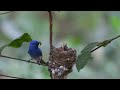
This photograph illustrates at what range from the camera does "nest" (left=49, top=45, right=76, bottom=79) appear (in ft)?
3.76

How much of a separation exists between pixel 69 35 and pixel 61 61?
5.39 feet

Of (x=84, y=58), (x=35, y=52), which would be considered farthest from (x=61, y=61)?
(x=84, y=58)

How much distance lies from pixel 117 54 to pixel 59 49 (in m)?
1.35

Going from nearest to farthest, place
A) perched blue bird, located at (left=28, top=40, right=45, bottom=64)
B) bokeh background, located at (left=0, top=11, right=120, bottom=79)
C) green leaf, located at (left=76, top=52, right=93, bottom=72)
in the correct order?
green leaf, located at (left=76, top=52, right=93, bottom=72) < perched blue bird, located at (left=28, top=40, right=45, bottom=64) < bokeh background, located at (left=0, top=11, right=120, bottom=79)

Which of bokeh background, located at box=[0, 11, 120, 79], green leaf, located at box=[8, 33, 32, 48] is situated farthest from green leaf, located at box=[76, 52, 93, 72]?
bokeh background, located at box=[0, 11, 120, 79]

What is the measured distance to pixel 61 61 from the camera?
4.11 ft

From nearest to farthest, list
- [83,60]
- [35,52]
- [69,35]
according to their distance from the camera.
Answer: [83,60] < [35,52] < [69,35]

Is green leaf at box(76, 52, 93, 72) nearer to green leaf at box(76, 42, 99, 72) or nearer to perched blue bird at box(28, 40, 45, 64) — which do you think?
green leaf at box(76, 42, 99, 72)

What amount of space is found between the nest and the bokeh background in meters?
0.73

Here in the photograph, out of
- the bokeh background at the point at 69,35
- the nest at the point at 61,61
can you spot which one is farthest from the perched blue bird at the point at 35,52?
the bokeh background at the point at 69,35

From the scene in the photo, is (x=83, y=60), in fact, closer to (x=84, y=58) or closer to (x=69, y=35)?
(x=84, y=58)
